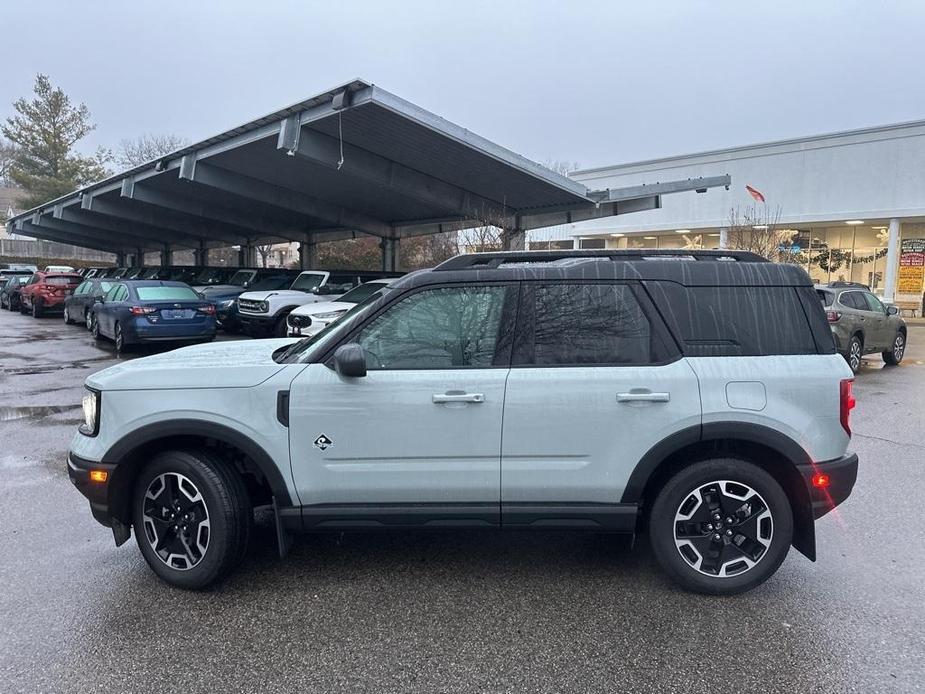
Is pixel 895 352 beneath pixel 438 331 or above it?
beneath

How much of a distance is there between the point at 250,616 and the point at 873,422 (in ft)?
25.8

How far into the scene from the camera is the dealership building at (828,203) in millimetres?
24297

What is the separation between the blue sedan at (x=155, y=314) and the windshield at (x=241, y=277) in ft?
27.3

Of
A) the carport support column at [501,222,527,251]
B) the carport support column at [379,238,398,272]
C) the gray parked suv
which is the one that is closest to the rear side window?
the gray parked suv

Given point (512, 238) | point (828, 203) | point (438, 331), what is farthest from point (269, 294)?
point (828, 203)

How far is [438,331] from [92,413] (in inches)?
79.9

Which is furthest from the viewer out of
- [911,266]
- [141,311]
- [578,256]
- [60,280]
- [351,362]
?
[911,266]

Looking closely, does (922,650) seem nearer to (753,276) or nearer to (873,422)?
(753,276)

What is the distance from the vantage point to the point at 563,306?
3727mm

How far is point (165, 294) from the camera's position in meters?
14.4

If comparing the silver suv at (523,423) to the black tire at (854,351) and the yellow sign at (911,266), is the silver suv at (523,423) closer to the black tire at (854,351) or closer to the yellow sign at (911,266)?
the black tire at (854,351)

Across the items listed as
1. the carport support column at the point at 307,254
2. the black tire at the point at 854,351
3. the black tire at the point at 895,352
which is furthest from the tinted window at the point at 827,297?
the carport support column at the point at 307,254

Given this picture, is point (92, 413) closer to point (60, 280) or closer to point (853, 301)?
point (853, 301)

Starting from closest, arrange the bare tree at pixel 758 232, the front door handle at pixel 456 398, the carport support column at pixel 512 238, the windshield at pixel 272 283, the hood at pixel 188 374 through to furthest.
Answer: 1. the front door handle at pixel 456 398
2. the hood at pixel 188 374
3. the windshield at pixel 272 283
4. the carport support column at pixel 512 238
5. the bare tree at pixel 758 232
